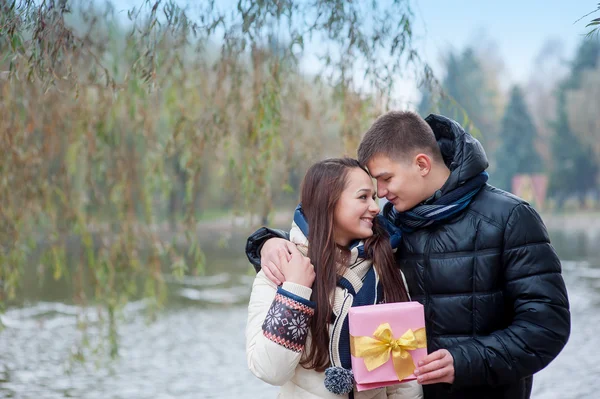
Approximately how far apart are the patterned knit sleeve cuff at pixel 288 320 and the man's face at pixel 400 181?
42cm

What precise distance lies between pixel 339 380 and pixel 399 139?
0.69 metres

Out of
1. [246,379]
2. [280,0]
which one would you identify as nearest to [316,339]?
[280,0]

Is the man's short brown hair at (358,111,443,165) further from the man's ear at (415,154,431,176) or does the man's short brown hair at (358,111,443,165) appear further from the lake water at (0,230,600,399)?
the lake water at (0,230,600,399)

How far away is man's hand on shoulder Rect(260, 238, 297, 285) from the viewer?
1852mm

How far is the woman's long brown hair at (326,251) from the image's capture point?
184cm

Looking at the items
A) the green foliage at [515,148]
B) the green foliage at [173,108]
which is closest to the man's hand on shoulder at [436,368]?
the green foliage at [173,108]

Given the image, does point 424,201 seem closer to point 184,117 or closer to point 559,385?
point 184,117

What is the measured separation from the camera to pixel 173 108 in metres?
4.23

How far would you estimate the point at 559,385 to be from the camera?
5.83 metres

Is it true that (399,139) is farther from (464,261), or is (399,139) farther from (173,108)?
(173,108)

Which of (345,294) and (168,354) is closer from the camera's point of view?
(345,294)

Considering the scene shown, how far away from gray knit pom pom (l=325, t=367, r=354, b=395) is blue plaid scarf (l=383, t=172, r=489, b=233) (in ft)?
1.52

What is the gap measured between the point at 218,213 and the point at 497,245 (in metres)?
Answer: 16.7

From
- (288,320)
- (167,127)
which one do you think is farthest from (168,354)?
(288,320)
